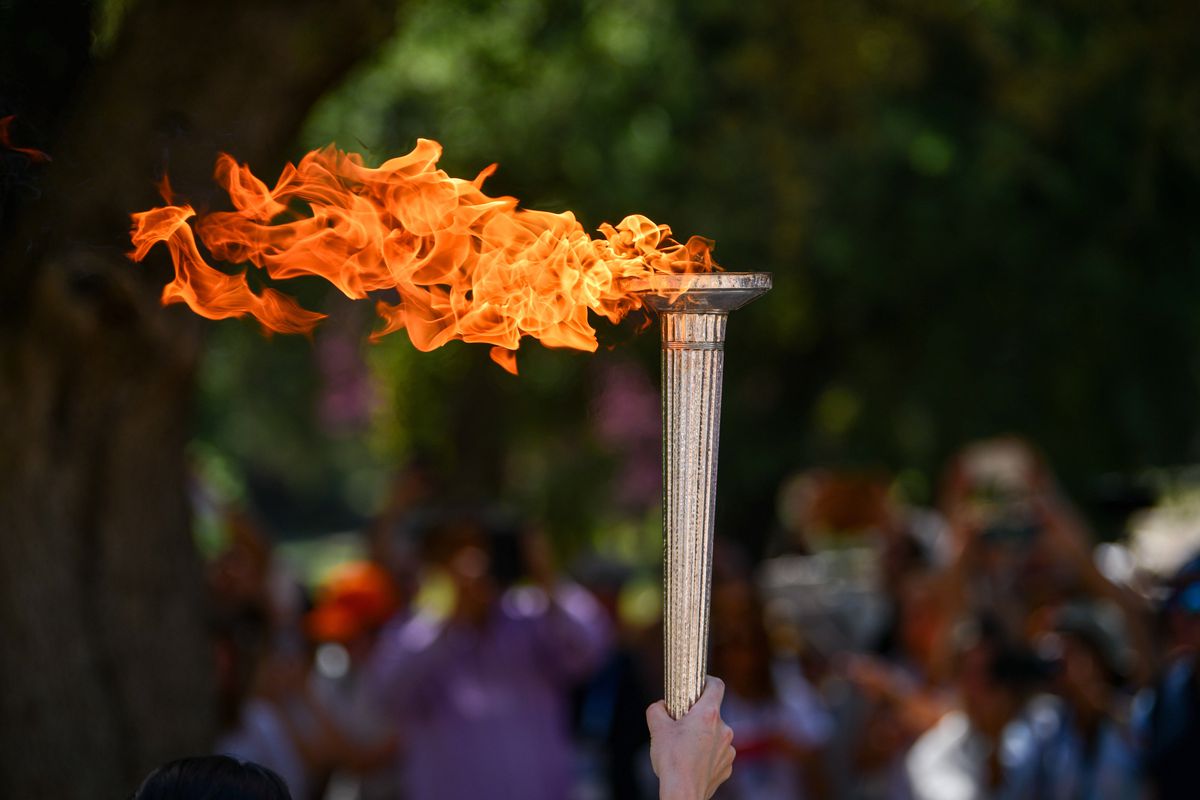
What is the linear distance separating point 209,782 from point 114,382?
2.05 metres

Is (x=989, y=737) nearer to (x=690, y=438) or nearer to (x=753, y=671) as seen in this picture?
(x=753, y=671)

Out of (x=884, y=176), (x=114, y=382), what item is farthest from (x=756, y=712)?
(x=884, y=176)

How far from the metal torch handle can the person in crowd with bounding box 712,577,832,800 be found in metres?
3.12

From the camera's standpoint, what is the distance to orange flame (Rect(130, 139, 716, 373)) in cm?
267

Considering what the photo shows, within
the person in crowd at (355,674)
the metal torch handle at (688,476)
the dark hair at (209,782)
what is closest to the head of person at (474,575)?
the person in crowd at (355,674)

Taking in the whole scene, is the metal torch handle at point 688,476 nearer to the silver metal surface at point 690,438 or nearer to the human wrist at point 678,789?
the silver metal surface at point 690,438

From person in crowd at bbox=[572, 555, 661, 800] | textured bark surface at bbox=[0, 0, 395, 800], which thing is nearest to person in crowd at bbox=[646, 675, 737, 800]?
textured bark surface at bbox=[0, 0, 395, 800]

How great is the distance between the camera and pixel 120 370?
13.2 feet

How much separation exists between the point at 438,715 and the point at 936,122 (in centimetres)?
380

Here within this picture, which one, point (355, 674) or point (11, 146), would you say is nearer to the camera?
point (11, 146)

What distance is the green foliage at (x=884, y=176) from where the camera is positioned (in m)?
6.34

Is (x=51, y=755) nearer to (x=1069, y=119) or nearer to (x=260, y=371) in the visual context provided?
(x=1069, y=119)

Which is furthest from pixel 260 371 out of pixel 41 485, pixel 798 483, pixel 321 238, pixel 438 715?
pixel 321 238

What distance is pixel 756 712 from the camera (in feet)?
17.7
